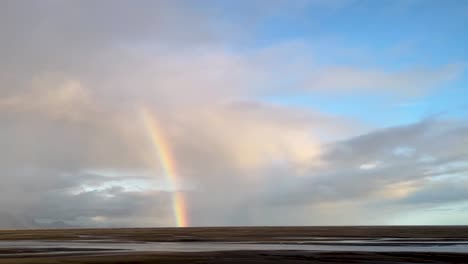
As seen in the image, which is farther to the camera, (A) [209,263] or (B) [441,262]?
(B) [441,262]

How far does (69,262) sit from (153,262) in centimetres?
654

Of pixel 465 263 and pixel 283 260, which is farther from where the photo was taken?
pixel 283 260

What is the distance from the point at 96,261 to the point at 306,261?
651 inches

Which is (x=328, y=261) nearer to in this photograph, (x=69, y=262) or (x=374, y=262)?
(x=374, y=262)

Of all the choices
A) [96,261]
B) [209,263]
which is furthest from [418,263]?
[96,261]

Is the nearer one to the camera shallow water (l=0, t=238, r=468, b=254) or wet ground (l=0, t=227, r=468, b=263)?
wet ground (l=0, t=227, r=468, b=263)

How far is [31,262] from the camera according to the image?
37.2m

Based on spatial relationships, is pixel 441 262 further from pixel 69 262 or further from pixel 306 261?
pixel 69 262

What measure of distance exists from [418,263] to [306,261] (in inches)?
337

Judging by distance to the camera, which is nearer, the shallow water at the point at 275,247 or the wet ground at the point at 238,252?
the wet ground at the point at 238,252

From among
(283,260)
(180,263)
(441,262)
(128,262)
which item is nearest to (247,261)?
(283,260)

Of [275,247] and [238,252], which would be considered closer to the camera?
[238,252]

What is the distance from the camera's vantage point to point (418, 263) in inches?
1511

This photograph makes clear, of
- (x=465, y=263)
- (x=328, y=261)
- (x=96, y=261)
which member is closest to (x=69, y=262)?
(x=96, y=261)
